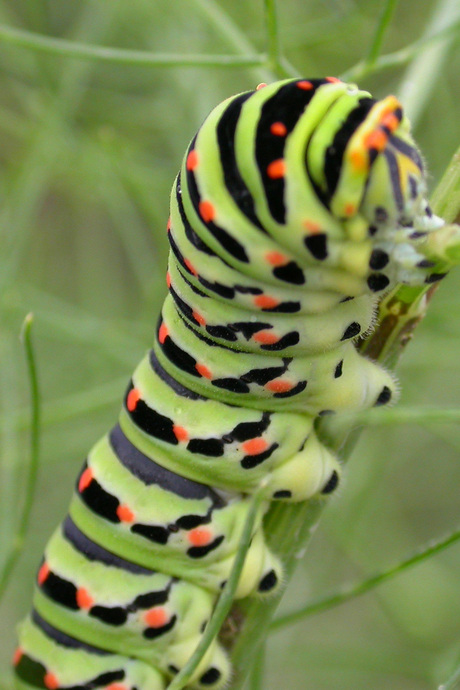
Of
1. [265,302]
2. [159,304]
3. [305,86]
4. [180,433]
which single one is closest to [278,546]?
[180,433]

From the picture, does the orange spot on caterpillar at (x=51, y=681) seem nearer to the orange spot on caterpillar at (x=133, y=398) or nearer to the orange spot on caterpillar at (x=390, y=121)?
the orange spot on caterpillar at (x=133, y=398)

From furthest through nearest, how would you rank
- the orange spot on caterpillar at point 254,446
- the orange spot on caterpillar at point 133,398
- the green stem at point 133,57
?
the green stem at point 133,57 < the orange spot on caterpillar at point 133,398 < the orange spot on caterpillar at point 254,446

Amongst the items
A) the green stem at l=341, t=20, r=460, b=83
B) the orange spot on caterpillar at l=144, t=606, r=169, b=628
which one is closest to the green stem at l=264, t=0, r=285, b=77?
the green stem at l=341, t=20, r=460, b=83

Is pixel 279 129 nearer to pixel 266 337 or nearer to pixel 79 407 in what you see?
pixel 266 337

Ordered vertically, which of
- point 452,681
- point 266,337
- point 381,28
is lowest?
point 452,681

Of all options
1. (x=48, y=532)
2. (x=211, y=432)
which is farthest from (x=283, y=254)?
(x=48, y=532)

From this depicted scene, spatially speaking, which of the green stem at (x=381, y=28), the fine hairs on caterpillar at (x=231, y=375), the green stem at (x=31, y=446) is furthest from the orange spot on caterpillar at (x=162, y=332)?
the green stem at (x=381, y=28)
